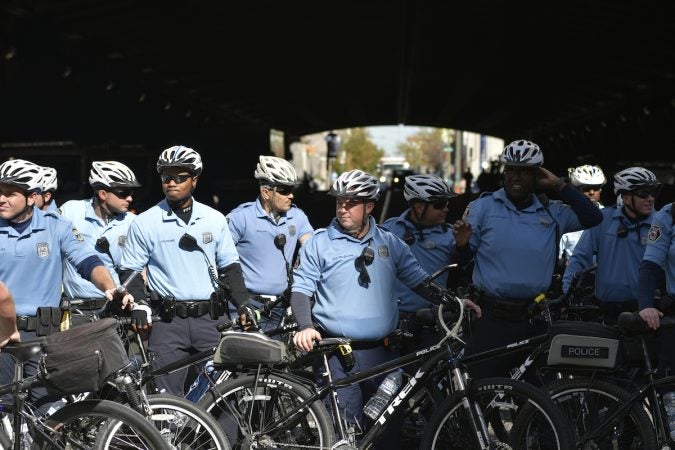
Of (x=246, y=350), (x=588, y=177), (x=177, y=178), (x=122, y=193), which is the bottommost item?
(x=246, y=350)

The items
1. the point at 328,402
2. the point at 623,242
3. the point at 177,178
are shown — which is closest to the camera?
the point at 328,402

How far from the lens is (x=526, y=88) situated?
4700 centimetres

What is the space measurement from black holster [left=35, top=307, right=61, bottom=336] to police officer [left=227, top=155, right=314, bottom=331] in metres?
2.50

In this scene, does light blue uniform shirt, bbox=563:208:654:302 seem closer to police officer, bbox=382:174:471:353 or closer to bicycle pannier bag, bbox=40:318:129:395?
police officer, bbox=382:174:471:353

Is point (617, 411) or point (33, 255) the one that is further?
point (33, 255)

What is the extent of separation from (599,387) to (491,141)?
400 feet

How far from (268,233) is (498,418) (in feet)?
12.2

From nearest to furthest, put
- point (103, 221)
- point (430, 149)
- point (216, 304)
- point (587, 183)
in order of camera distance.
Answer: point (216, 304)
point (103, 221)
point (587, 183)
point (430, 149)

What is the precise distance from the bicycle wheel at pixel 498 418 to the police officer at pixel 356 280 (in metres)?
0.65

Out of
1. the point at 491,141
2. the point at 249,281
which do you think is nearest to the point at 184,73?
the point at 249,281

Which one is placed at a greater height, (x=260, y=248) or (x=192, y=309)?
(x=260, y=248)

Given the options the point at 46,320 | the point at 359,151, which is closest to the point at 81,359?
the point at 46,320

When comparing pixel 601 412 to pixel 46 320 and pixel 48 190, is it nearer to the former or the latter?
pixel 46 320

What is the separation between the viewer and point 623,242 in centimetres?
845
